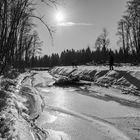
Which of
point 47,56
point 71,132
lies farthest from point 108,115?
point 47,56

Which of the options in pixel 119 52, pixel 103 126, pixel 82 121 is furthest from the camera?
pixel 119 52

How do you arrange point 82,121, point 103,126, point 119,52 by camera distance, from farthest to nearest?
point 119,52, point 82,121, point 103,126

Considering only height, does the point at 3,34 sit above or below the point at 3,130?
above

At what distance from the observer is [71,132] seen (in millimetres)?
4852

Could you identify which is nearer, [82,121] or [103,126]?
[103,126]

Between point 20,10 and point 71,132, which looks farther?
point 20,10

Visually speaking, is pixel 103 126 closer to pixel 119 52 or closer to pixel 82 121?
pixel 82 121

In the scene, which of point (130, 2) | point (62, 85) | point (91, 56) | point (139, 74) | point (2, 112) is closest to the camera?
point (2, 112)

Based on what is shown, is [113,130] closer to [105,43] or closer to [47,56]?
[105,43]

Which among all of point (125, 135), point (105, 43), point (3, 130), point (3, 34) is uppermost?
point (105, 43)

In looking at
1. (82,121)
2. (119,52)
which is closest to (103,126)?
(82,121)

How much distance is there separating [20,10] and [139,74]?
960cm

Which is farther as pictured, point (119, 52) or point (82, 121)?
point (119, 52)

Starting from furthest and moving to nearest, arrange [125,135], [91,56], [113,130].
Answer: [91,56] → [113,130] → [125,135]
